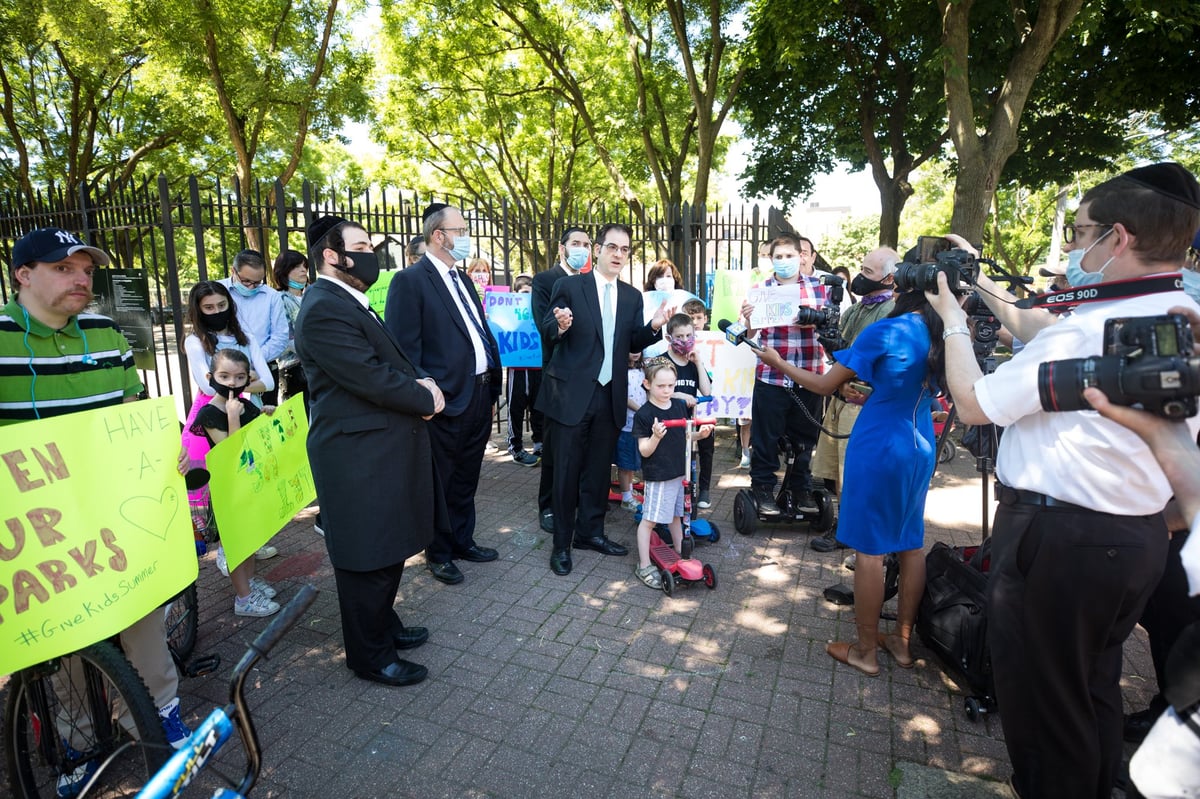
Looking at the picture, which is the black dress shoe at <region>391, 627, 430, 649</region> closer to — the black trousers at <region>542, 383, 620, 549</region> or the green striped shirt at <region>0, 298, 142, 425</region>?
the black trousers at <region>542, 383, 620, 549</region>

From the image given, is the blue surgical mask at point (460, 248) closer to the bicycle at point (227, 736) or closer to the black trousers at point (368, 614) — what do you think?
the black trousers at point (368, 614)

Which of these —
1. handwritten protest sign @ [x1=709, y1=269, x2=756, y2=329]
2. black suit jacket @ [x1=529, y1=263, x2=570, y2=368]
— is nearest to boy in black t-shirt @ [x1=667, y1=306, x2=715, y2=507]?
black suit jacket @ [x1=529, y1=263, x2=570, y2=368]

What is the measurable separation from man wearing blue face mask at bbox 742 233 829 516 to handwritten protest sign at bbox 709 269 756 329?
6.54ft

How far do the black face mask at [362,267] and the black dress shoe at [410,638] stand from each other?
6.23 feet

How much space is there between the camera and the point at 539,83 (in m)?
17.5

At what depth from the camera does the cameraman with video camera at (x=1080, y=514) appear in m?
1.85

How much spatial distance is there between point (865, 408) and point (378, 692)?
9.08ft

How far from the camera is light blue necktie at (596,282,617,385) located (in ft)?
15.0

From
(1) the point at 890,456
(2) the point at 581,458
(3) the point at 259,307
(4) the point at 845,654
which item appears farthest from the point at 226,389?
(4) the point at 845,654

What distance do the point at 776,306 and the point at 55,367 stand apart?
4.65 m

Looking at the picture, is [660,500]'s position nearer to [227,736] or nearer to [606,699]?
[606,699]

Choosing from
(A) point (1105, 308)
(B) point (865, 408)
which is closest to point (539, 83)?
(B) point (865, 408)

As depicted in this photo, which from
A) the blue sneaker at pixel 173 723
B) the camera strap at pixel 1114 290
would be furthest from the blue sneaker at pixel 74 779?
the camera strap at pixel 1114 290

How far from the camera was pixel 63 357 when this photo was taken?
102 inches
